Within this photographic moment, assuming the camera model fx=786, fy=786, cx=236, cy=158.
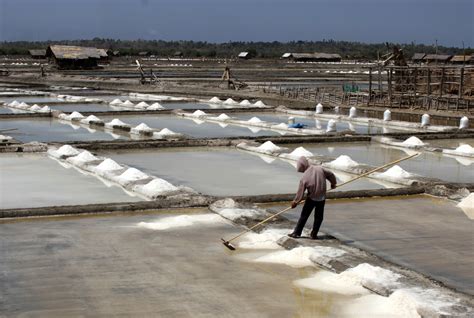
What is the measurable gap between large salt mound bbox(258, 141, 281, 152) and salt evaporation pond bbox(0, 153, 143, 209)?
116 inches

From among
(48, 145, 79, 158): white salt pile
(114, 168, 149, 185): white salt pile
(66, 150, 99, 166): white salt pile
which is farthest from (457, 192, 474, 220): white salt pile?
(48, 145, 79, 158): white salt pile

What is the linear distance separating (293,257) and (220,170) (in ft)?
14.0

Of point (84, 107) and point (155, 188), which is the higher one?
point (155, 188)

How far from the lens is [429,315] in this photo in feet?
13.7

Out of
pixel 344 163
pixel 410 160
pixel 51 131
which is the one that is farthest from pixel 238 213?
pixel 51 131

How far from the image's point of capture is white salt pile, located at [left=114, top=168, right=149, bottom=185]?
8.38 meters

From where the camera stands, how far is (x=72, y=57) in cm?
4328

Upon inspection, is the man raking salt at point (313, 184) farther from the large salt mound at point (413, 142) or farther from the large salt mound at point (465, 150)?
the large salt mound at point (413, 142)

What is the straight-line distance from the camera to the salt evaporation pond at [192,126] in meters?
13.9

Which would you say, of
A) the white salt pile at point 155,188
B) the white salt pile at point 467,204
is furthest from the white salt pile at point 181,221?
the white salt pile at point 467,204

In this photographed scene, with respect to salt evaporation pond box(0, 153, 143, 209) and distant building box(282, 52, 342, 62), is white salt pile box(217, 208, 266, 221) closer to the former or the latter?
salt evaporation pond box(0, 153, 143, 209)

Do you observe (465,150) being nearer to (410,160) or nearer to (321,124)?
(410,160)

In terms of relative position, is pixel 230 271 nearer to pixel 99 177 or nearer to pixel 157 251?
pixel 157 251

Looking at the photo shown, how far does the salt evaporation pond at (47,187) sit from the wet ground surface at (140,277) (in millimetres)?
1023
